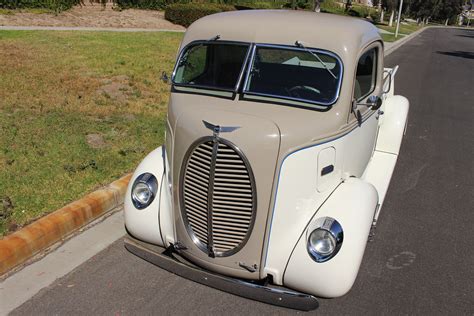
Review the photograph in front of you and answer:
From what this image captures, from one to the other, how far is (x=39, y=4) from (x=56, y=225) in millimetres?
16579

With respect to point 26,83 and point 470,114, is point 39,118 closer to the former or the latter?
point 26,83

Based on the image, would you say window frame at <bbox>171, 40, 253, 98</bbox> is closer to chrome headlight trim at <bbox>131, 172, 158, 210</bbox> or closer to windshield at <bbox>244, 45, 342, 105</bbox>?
windshield at <bbox>244, 45, 342, 105</bbox>

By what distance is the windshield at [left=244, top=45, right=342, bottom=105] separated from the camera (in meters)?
3.54

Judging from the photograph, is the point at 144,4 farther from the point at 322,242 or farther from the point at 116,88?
the point at 322,242

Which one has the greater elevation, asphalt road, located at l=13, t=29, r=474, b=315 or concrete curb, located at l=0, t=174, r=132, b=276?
concrete curb, located at l=0, t=174, r=132, b=276

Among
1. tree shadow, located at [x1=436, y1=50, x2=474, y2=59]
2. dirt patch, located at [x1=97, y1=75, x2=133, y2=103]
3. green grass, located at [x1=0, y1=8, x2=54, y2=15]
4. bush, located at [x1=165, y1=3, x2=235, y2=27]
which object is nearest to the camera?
dirt patch, located at [x1=97, y1=75, x2=133, y2=103]

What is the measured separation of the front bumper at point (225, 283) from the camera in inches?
119

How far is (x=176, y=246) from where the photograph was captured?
3.52 metres

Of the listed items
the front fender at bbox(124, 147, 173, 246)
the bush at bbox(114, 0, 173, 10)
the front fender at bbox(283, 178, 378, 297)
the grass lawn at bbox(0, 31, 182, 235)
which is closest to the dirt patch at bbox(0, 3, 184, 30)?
the bush at bbox(114, 0, 173, 10)

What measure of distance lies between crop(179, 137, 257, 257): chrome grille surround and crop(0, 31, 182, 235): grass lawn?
5.50 feet

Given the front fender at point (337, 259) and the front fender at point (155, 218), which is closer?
the front fender at point (337, 259)

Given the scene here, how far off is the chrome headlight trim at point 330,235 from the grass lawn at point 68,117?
2.55 metres

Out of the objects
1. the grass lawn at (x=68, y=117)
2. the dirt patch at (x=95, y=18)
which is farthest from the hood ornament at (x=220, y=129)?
the dirt patch at (x=95, y=18)

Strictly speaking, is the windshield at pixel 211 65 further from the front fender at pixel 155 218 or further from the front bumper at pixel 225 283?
the front bumper at pixel 225 283
